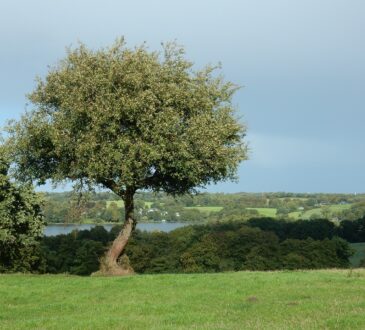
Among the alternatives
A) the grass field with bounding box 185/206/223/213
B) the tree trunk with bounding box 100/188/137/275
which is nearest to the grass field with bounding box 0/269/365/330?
the tree trunk with bounding box 100/188/137/275

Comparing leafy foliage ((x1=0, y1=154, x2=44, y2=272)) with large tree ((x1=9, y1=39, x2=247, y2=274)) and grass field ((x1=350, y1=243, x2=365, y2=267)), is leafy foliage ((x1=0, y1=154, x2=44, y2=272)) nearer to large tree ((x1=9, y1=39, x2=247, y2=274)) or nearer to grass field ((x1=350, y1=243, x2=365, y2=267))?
large tree ((x1=9, y1=39, x2=247, y2=274))

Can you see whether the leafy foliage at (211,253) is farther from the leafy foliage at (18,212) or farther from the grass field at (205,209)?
the grass field at (205,209)

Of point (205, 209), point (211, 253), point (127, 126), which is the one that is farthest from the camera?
point (205, 209)

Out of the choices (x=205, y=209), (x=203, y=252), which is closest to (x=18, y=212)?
(x=203, y=252)

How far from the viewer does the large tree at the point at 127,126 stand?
30453 mm

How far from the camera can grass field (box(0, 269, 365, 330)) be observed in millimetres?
15648

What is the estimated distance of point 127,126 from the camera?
32.0m

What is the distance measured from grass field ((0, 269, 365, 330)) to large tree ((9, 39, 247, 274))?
22.4 feet

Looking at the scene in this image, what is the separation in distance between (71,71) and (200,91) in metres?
8.19

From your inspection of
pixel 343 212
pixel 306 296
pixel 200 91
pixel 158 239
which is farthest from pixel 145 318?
pixel 343 212

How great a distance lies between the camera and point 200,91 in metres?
33.1

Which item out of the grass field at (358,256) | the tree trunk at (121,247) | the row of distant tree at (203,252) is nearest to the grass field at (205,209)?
the grass field at (358,256)

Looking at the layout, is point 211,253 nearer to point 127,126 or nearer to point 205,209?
point 127,126

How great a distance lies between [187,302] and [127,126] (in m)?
14.5
